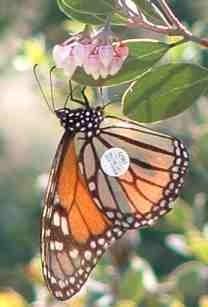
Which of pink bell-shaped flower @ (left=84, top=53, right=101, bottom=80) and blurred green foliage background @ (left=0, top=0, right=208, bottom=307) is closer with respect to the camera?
pink bell-shaped flower @ (left=84, top=53, right=101, bottom=80)

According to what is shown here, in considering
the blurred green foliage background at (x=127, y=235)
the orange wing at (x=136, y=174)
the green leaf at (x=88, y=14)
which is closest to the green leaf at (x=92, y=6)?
the green leaf at (x=88, y=14)

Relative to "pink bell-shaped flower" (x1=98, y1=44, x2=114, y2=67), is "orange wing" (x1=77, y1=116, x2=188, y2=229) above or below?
below

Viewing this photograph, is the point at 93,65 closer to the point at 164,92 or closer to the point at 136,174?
the point at 164,92

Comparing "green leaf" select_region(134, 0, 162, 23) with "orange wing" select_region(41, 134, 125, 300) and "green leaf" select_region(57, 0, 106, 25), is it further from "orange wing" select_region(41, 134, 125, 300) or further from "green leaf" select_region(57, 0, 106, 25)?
"orange wing" select_region(41, 134, 125, 300)

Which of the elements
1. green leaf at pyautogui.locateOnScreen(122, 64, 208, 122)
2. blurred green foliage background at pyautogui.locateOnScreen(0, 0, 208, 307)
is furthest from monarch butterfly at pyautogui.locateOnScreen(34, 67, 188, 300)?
green leaf at pyautogui.locateOnScreen(122, 64, 208, 122)

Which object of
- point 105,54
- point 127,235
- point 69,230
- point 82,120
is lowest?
point 127,235

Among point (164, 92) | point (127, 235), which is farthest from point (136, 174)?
point (127, 235)

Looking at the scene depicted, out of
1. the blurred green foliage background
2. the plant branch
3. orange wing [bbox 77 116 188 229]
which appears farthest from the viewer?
the blurred green foliage background
